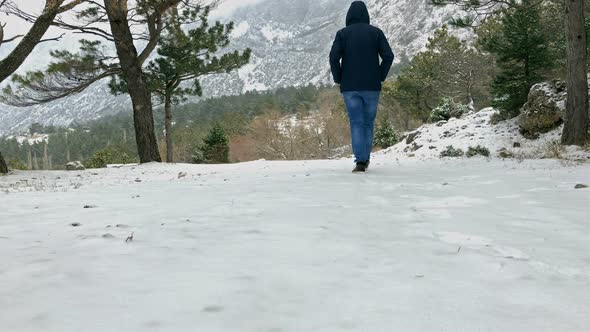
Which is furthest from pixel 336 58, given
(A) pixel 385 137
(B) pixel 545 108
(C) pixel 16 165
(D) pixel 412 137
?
(C) pixel 16 165

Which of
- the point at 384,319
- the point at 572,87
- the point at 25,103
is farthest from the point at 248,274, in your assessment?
the point at 25,103

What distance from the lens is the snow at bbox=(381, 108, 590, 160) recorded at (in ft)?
31.2

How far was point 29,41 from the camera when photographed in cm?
789

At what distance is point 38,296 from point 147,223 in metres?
1.10

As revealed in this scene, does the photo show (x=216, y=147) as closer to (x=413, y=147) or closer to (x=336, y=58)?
(x=413, y=147)

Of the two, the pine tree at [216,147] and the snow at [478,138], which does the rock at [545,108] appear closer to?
the snow at [478,138]

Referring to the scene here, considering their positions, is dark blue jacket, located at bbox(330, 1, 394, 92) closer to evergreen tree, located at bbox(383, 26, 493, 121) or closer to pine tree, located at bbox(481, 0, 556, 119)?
pine tree, located at bbox(481, 0, 556, 119)

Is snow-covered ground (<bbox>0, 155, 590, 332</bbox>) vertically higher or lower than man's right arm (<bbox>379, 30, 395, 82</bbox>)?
lower

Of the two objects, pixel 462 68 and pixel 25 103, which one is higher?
pixel 462 68

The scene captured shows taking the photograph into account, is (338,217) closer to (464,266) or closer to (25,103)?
(464,266)

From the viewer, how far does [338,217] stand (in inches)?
97.5

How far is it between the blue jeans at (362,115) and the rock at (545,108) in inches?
271

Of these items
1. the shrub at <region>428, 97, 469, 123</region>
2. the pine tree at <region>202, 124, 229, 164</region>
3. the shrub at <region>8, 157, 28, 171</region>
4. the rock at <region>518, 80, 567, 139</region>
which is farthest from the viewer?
the shrub at <region>8, 157, 28, 171</region>

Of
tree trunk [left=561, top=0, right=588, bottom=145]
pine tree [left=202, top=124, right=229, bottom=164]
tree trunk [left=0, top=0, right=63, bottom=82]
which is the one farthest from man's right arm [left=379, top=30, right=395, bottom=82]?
pine tree [left=202, top=124, right=229, bottom=164]
